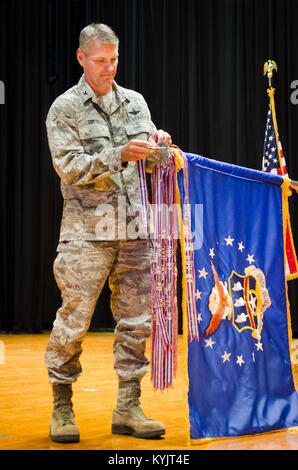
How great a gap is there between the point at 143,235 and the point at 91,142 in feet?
1.21

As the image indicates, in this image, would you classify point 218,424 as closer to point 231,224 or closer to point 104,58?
point 231,224

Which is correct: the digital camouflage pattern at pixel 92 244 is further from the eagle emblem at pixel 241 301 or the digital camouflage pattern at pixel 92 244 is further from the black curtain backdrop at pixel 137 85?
the black curtain backdrop at pixel 137 85

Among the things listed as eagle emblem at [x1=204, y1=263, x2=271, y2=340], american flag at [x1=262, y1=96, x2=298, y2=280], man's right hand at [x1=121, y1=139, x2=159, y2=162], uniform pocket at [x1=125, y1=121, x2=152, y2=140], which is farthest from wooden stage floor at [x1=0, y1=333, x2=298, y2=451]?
american flag at [x1=262, y1=96, x2=298, y2=280]

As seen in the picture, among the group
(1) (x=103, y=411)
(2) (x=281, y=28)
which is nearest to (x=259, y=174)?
(1) (x=103, y=411)

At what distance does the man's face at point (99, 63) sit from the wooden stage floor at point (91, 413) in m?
1.12

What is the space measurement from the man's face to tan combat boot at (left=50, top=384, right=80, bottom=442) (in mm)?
1052

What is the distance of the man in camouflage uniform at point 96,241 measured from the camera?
2221mm

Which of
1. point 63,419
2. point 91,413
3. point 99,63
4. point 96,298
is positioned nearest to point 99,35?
point 99,63

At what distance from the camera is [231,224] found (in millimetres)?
2385

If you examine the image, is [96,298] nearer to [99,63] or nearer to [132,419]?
[132,419]

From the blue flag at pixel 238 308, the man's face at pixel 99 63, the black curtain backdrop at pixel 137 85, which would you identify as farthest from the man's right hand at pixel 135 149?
the black curtain backdrop at pixel 137 85

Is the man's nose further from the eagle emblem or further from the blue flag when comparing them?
the eagle emblem

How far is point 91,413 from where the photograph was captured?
2.71 metres

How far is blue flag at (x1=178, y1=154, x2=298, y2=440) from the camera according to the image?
A: 2.20 meters
